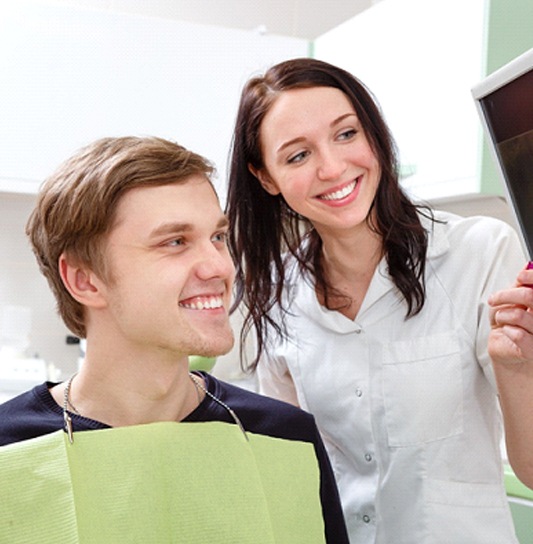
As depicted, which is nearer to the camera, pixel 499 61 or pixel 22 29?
pixel 499 61

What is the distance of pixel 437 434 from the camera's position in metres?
1.44

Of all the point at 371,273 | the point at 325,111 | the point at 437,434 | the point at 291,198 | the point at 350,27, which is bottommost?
the point at 437,434

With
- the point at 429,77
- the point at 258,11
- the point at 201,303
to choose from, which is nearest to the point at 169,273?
the point at 201,303

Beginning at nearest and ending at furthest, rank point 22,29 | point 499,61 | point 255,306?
point 255,306 < point 499,61 < point 22,29

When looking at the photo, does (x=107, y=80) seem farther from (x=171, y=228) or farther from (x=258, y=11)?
(x=171, y=228)

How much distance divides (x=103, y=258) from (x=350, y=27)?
160 cm

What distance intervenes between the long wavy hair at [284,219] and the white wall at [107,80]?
1.06 metres

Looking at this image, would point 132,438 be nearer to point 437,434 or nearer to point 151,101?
point 437,434

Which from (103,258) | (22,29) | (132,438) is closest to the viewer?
(132,438)

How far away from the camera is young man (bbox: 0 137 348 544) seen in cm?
117

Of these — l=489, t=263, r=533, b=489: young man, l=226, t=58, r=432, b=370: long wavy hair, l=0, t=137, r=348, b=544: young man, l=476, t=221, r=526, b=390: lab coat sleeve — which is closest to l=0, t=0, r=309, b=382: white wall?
l=226, t=58, r=432, b=370: long wavy hair

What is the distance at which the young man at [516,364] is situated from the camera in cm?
110

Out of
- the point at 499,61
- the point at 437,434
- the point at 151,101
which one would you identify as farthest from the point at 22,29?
the point at 437,434

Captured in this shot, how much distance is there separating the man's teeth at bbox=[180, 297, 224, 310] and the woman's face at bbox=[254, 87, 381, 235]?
308 mm
